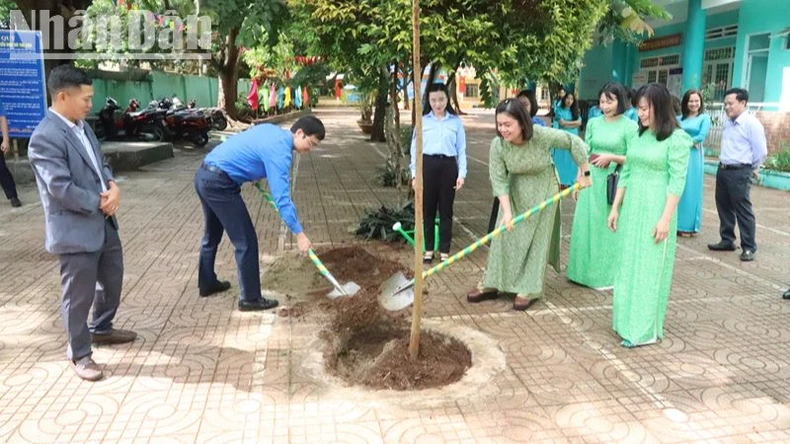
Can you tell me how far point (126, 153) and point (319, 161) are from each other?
159 inches

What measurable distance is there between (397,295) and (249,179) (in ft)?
4.30

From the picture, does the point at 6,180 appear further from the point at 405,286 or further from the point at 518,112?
the point at 518,112

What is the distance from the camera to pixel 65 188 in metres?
3.15

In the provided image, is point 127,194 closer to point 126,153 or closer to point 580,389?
point 126,153

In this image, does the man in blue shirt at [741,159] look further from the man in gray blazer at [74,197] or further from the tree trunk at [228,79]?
the tree trunk at [228,79]

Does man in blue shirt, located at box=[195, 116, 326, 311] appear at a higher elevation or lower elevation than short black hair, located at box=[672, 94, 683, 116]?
lower

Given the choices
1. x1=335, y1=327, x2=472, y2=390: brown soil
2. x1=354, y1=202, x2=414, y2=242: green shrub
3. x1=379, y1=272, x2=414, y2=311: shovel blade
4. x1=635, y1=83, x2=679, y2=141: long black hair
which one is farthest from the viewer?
x1=354, y1=202, x2=414, y2=242: green shrub

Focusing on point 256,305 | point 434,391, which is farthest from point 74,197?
point 434,391

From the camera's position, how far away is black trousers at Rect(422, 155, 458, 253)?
549 centimetres

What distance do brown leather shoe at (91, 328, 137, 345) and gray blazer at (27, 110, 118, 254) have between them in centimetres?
76

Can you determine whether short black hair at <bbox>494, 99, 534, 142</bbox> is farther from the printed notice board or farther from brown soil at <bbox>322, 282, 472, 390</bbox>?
the printed notice board

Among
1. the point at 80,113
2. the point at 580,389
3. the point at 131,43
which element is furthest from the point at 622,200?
the point at 131,43

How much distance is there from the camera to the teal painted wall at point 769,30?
12.3m

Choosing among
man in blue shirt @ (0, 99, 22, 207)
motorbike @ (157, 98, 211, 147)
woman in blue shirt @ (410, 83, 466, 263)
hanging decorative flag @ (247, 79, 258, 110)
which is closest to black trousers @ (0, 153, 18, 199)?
man in blue shirt @ (0, 99, 22, 207)
